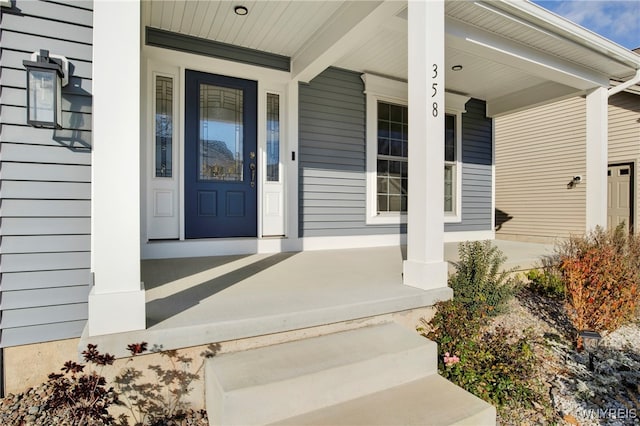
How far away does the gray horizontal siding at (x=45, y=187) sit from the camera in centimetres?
193

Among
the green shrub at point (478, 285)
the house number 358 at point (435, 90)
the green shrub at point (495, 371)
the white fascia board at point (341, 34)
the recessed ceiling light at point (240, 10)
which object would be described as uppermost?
the recessed ceiling light at point (240, 10)

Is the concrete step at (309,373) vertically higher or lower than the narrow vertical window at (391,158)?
lower

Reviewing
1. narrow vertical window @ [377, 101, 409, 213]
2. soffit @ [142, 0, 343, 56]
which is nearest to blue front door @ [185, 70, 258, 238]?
soffit @ [142, 0, 343, 56]

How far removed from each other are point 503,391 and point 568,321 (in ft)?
5.73

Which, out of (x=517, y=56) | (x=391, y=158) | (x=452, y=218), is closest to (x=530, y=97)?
(x=517, y=56)

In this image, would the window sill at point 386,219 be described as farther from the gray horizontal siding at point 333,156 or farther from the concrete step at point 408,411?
the concrete step at point 408,411

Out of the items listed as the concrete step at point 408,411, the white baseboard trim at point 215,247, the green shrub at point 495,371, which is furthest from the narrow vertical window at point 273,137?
the concrete step at point 408,411

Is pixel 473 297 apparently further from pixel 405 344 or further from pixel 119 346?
Answer: pixel 119 346

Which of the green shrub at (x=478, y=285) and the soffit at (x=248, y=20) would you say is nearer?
the green shrub at (x=478, y=285)

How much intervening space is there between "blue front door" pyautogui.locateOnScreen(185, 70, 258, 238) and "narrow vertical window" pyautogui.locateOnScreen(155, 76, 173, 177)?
0.18 meters

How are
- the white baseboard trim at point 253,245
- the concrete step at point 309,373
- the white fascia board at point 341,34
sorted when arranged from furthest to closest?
the white baseboard trim at point 253,245 < the white fascia board at point 341,34 < the concrete step at point 309,373

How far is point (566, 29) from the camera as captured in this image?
371 centimetres

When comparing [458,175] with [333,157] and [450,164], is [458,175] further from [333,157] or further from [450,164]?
[333,157]

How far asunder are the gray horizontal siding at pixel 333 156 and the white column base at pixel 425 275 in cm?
205
